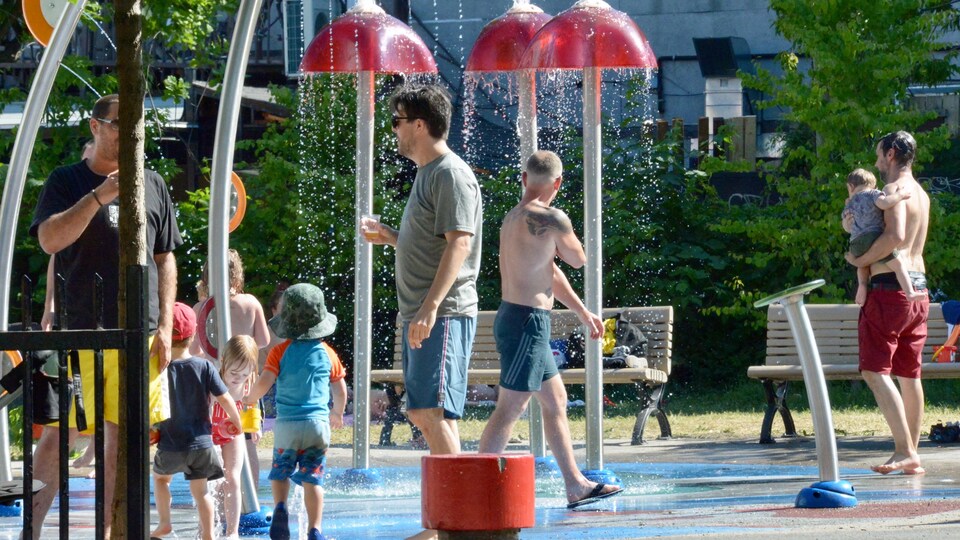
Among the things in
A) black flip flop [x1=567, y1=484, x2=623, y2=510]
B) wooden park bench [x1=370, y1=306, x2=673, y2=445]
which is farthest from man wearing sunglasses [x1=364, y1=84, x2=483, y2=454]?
wooden park bench [x1=370, y1=306, x2=673, y2=445]

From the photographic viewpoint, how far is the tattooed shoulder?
8.02m

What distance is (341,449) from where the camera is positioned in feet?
40.7

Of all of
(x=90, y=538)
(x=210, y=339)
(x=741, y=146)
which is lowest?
(x=90, y=538)

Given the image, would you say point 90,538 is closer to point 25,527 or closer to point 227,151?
point 227,151

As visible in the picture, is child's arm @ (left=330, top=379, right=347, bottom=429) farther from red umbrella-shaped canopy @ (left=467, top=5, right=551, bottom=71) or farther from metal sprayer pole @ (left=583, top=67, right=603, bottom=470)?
red umbrella-shaped canopy @ (left=467, top=5, right=551, bottom=71)

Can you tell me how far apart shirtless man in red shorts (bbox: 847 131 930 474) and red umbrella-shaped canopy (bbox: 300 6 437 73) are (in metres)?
2.91

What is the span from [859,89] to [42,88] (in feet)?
29.8

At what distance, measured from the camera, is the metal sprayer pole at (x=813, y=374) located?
7438 millimetres

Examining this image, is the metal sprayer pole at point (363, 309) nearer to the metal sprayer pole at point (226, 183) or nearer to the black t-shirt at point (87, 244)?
the metal sprayer pole at point (226, 183)

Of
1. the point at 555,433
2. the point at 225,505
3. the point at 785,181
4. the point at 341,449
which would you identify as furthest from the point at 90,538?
the point at 785,181

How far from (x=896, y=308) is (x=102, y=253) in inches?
196

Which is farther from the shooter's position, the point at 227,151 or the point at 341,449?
the point at 341,449

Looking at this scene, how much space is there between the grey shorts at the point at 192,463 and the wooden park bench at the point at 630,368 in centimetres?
521

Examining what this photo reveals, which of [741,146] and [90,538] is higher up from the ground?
[741,146]
